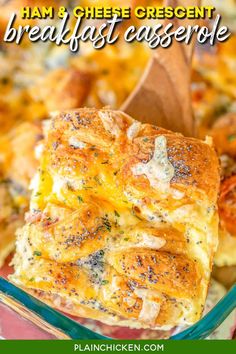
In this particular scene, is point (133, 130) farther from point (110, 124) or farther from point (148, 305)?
point (148, 305)

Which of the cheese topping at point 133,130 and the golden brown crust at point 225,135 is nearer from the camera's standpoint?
the cheese topping at point 133,130

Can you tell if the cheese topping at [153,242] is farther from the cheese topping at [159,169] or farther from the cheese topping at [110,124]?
the cheese topping at [110,124]

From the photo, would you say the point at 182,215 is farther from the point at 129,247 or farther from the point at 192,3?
the point at 192,3

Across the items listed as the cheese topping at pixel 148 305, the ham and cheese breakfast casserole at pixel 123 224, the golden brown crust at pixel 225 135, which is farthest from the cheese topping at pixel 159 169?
the golden brown crust at pixel 225 135

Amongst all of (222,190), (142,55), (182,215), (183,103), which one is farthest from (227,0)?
(182,215)

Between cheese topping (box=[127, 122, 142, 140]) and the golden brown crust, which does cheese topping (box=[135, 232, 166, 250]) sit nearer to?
cheese topping (box=[127, 122, 142, 140])

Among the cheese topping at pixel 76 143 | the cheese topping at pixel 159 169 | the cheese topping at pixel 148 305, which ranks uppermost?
the cheese topping at pixel 76 143

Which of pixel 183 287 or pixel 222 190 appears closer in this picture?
pixel 183 287
